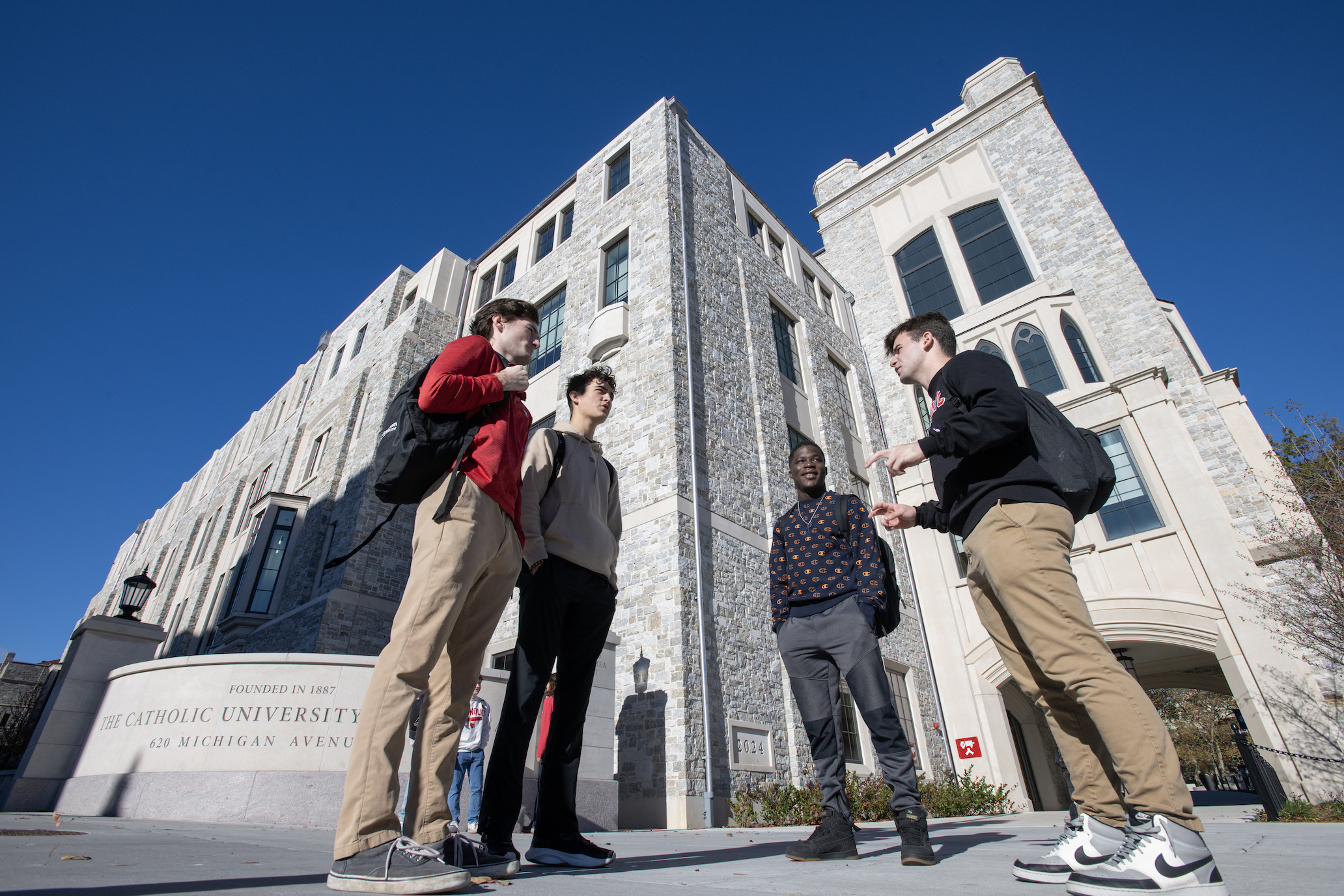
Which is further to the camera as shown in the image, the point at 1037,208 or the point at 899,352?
the point at 1037,208

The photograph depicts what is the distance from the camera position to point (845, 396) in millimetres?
19000

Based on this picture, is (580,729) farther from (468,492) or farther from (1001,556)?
(1001,556)

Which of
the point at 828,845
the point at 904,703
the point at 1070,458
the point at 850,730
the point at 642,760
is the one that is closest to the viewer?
the point at 1070,458

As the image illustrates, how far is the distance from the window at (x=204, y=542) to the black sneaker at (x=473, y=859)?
28.1 m

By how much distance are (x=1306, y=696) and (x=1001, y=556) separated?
44.9 ft

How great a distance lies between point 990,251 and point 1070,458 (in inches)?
777

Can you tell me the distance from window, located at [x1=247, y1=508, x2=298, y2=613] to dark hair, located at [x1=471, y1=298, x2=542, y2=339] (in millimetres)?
16652

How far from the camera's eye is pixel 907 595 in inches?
626

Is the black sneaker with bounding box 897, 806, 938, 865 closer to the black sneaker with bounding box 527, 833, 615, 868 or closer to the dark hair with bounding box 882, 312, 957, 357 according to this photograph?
the black sneaker with bounding box 527, 833, 615, 868

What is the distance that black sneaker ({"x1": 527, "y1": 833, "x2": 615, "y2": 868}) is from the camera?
9.12 ft

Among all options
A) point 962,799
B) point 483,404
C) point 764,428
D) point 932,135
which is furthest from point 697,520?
point 932,135

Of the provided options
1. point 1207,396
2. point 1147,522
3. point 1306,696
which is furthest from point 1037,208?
point 1306,696

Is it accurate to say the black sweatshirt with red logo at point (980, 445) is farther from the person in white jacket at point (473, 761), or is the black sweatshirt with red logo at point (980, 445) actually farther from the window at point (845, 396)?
the window at point (845, 396)

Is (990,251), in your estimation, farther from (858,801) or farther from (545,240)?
(858,801)
